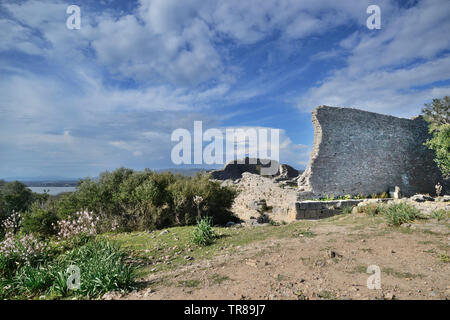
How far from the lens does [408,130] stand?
1720 centimetres

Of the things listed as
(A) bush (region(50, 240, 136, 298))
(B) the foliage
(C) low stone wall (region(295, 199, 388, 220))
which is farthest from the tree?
(A) bush (region(50, 240, 136, 298))

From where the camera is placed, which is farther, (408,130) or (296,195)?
(408,130)

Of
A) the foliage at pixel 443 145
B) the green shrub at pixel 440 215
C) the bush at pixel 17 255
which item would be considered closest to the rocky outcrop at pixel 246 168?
the foliage at pixel 443 145

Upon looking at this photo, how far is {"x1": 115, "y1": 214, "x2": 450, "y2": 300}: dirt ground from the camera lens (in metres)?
3.19

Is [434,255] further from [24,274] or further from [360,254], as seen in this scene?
[24,274]

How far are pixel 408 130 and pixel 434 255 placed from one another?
53.7 ft

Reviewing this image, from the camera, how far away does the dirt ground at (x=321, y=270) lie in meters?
3.19

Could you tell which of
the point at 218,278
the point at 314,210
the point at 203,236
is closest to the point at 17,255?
the point at 203,236

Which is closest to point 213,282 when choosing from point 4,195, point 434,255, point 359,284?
point 359,284

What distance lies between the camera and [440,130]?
611 inches

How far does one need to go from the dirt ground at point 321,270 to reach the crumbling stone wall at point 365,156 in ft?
28.0

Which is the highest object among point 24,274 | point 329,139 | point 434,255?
point 329,139
